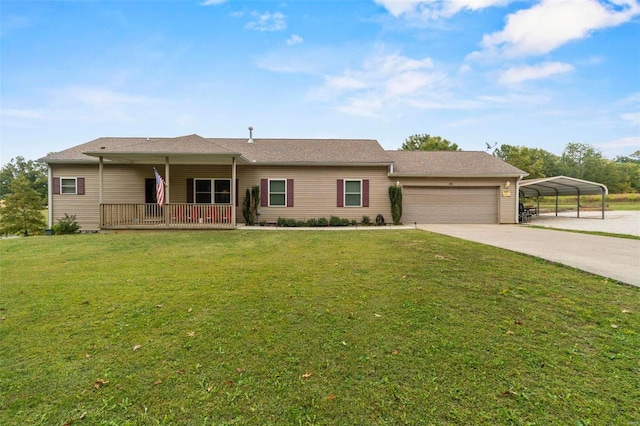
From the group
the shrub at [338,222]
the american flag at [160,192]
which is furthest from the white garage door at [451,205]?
the american flag at [160,192]

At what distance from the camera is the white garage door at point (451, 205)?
48.6ft

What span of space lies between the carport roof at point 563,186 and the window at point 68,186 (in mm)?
22694

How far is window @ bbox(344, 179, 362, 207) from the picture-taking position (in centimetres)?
1425

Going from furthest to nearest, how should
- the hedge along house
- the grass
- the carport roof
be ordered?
the carport roof
the hedge along house
the grass

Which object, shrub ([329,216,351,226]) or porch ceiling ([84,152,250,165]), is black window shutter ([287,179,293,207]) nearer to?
shrub ([329,216,351,226])

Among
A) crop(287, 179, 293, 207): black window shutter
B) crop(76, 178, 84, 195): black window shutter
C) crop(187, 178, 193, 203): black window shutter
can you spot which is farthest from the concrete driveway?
crop(76, 178, 84, 195): black window shutter

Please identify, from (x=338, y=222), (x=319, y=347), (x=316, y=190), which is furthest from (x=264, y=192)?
(x=319, y=347)

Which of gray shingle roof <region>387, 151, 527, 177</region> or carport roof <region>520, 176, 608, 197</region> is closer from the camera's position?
gray shingle roof <region>387, 151, 527, 177</region>

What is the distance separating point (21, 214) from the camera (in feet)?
50.7

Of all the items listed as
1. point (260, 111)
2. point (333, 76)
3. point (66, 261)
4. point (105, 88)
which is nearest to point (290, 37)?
Result: point (333, 76)

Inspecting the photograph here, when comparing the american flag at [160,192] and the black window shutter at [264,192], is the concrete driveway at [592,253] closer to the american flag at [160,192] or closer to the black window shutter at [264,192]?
the black window shutter at [264,192]

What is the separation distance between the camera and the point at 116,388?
2.14 meters

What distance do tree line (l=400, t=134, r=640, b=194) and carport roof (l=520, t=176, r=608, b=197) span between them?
17.7 m

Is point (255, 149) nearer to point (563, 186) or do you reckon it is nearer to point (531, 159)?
point (563, 186)
